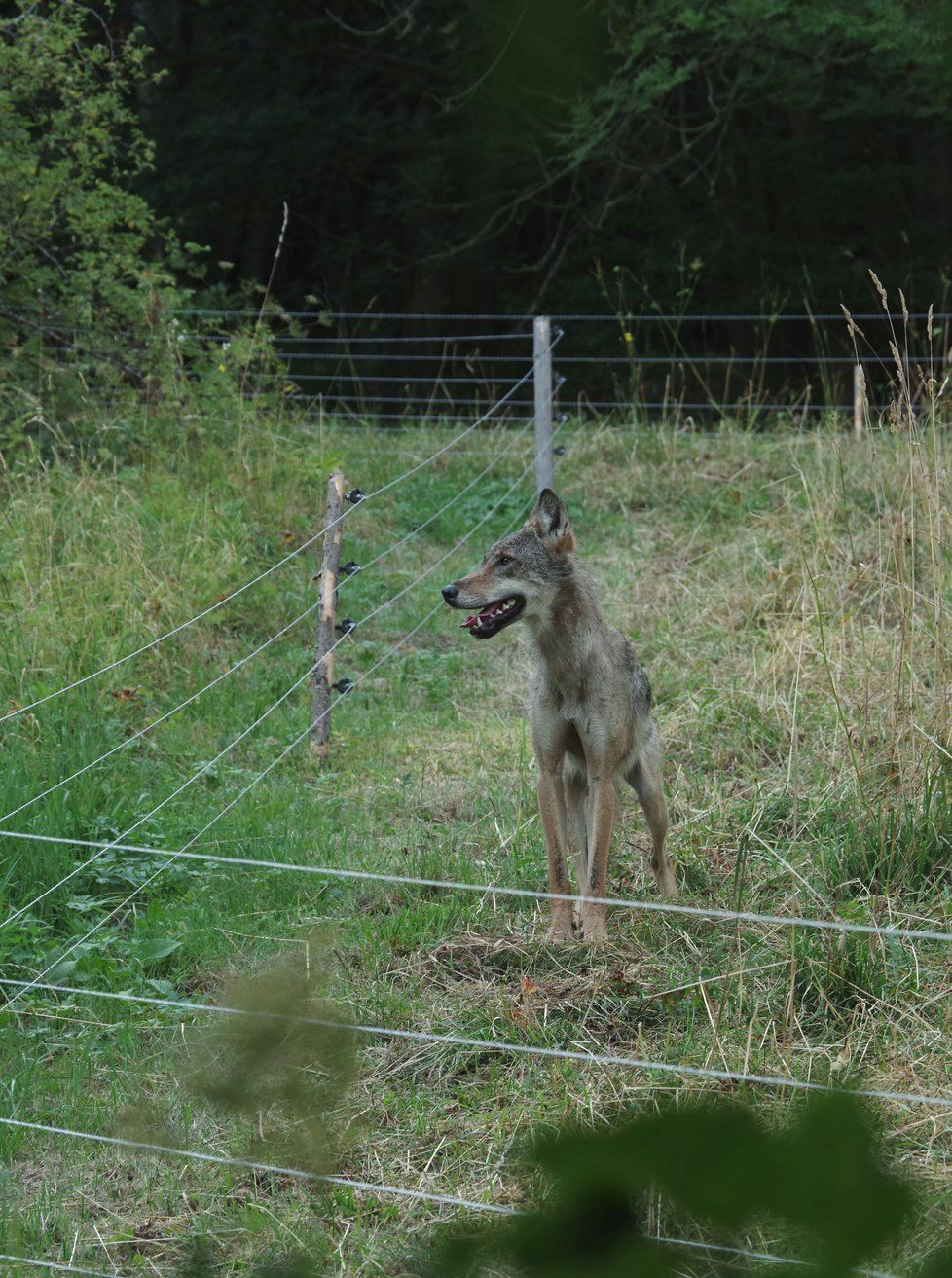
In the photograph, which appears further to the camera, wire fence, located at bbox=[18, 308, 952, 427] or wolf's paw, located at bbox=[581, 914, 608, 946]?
wire fence, located at bbox=[18, 308, 952, 427]

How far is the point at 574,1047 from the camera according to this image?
4.23 m

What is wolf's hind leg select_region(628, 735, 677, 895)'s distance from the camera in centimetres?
526

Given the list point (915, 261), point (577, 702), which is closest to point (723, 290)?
point (915, 261)

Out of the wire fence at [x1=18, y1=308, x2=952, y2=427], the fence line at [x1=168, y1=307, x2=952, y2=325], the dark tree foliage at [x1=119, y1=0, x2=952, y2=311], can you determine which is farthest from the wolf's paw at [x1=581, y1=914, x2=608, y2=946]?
the dark tree foliage at [x1=119, y1=0, x2=952, y2=311]

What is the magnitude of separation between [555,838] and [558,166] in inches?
536

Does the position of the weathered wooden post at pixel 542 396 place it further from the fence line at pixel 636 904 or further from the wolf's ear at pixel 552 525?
the fence line at pixel 636 904

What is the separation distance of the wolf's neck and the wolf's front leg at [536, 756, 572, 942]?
394 millimetres

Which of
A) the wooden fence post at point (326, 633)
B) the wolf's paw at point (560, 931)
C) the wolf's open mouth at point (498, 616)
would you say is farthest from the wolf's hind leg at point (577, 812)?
the wooden fence post at point (326, 633)

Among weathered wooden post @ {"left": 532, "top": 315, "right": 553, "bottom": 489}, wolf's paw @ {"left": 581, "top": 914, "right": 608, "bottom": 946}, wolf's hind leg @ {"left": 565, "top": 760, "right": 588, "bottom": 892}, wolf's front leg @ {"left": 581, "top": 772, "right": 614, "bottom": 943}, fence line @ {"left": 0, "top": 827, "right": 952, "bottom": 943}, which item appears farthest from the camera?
weathered wooden post @ {"left": 532, "top": 315, "right": 553, "bottom": 489}

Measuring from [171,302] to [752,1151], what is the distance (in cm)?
1085

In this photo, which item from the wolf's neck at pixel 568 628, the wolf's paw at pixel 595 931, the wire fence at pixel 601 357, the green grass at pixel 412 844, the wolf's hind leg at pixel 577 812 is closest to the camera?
the green grass at pixel 412 844

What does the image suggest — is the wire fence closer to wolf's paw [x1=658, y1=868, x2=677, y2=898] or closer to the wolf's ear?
the wolf's ear

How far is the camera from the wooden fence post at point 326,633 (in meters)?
6.91

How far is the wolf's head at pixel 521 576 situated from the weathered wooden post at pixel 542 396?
5392 mm
